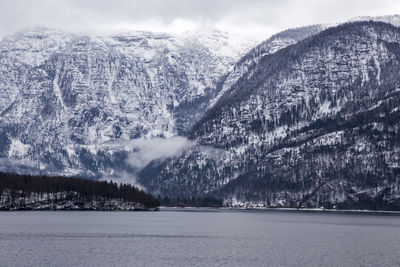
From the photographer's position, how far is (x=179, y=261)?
160 m

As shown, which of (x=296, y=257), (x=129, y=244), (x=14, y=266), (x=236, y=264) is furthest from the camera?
(x=129, y=244)

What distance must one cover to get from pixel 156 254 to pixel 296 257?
1230 inches

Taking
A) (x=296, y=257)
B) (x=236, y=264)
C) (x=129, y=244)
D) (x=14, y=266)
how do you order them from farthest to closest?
(x=129, y=244) → (x=296, y=257) → (x=236, y=264) → (x=14, y=266)

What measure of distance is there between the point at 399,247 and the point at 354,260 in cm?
3428

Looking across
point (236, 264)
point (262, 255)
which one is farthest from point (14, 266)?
point (262, 255)

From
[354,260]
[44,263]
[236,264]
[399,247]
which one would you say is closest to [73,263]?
[44,263]

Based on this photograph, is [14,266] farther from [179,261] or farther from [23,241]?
[23,241]

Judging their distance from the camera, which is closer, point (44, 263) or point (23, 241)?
point (44, 263)

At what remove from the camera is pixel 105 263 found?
500 ft

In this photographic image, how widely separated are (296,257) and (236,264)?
64.1ft

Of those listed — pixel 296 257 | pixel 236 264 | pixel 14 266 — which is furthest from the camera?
pixel 296 257

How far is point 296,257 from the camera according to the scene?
17025 centimetres

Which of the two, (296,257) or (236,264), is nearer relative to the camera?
(236,264)

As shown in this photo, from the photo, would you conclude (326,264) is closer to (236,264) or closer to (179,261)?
(236,264)
